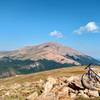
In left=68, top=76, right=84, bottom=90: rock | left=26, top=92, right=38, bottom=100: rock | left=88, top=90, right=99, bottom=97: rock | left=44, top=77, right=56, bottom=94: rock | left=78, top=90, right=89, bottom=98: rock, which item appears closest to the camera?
left=78, top=90, right=89, bottom=98: rock

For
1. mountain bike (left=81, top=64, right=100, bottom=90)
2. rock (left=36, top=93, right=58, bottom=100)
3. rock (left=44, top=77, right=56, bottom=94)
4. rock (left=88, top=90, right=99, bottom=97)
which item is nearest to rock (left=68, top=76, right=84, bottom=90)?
mountain bike (left=81, top=64, right=100, bottom=90)

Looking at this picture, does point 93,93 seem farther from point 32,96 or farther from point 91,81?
point 32,96

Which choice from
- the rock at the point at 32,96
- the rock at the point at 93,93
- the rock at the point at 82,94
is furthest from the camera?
the rock at the point at 32,96

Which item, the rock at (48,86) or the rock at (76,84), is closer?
the rock at (76,84)

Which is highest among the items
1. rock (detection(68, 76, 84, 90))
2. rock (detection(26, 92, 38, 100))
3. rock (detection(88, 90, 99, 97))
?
rock (detection(68, 76, 84, 90))

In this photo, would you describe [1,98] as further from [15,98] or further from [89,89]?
[89,89]

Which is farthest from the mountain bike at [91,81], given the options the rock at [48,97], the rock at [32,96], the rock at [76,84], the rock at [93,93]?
the rock at [32,96]

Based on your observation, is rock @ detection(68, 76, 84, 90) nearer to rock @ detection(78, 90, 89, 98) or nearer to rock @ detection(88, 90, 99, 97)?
rock @ detection(78, 90, 89, 98)

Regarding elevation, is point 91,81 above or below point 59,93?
above

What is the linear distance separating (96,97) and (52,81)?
42.6ft

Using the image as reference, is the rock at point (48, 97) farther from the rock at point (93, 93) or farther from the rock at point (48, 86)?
the rock at point (93, 93)

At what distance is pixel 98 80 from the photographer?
50969mm

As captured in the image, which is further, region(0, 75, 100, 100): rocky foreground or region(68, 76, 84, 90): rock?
region(68, 76, 84, 90): rock

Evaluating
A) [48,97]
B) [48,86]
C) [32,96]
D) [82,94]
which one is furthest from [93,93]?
[32,96]
